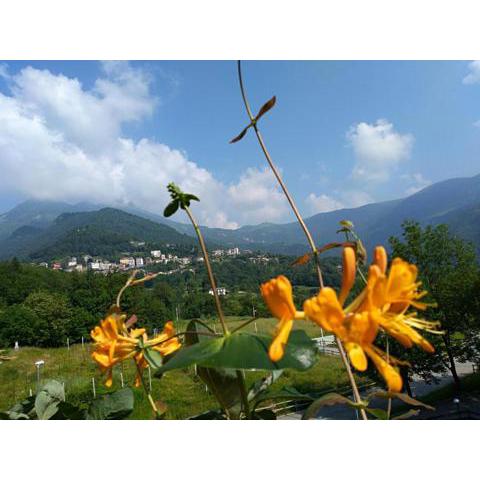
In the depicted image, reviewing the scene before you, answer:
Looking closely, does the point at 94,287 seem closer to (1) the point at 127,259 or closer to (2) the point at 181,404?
(2) the point at 181,404

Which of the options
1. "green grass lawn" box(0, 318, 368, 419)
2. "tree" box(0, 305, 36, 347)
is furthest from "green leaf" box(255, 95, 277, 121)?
"tree" box(0, 305, 36, 347)

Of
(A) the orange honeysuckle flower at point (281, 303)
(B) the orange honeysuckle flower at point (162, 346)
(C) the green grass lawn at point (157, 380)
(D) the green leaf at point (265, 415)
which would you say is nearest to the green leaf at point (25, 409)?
(B) the orange honeysuckle flower at point (162, 346)

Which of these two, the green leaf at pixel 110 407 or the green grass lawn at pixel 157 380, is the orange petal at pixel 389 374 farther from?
the green grass lawn at pixel 157 380

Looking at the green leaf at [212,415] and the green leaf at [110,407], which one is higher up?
the green leaf at [110,407]

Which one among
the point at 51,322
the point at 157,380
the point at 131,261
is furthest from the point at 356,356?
the point at 131,261
